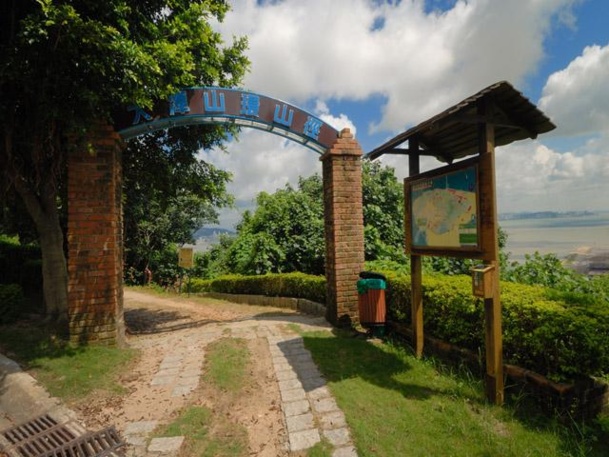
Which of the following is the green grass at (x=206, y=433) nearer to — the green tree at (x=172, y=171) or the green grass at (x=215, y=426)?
the green grass at (x=215, y=426)

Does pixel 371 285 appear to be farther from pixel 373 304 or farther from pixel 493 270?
pixel 493 270

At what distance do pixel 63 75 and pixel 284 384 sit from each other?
16.0 ft

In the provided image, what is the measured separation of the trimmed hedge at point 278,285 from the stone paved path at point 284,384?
4.51ft

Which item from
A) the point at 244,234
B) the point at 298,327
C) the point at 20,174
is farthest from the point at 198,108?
the point at 244,234

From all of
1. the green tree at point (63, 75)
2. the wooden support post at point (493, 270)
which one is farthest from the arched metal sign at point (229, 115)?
the wooden support post at point (493, 270)

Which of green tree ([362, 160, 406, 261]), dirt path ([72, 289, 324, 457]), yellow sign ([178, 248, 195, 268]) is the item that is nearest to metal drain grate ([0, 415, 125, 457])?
dirt path ([72, 289, 324, 457])

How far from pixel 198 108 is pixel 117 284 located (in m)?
3.24

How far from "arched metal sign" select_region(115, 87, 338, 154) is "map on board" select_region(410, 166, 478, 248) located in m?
2.62

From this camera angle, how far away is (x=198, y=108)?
6.08 meters

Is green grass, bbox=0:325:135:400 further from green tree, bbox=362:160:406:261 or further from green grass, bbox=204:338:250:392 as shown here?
green tree, bbox=362:160:406:261

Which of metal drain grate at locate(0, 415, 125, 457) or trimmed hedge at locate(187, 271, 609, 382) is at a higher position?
trimmed hedge at locate(187, 271, 609, 382)

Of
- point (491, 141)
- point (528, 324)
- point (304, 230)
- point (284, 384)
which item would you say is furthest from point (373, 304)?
point (304, 230)

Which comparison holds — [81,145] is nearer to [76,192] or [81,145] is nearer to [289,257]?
[76,192]

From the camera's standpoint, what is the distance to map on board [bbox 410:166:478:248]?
373 centimetres
